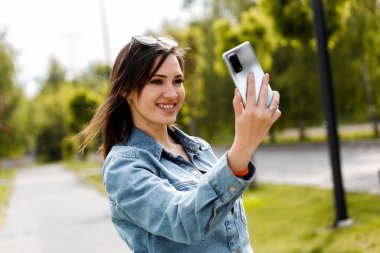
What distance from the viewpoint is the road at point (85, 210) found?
8750 millimetres

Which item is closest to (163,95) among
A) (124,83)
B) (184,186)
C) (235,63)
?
(124,83)

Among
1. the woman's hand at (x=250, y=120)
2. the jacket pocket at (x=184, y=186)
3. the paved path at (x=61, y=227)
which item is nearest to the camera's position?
the woman's hand at (x=250, y=120)

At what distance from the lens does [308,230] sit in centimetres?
649

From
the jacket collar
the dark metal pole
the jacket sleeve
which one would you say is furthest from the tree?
the jacket sleeve

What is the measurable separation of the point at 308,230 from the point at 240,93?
18.0ft

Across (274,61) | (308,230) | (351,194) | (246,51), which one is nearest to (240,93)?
(246,51)

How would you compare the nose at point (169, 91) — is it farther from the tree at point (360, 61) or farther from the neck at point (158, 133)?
the tree at point (360, 61)

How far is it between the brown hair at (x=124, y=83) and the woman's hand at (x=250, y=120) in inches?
16.6

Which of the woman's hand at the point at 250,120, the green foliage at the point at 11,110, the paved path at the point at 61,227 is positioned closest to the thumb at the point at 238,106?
the woman's hand at the point at 250,120

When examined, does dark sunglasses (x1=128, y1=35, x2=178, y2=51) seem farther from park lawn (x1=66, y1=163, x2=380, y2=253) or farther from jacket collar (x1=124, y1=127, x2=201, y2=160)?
park lawn (x1=66, y1=163, x2=380, y2=253)

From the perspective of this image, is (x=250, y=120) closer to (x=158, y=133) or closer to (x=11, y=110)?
(x=158, y=133)

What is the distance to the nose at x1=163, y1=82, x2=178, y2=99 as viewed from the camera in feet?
5.37

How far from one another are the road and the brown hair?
241 inches

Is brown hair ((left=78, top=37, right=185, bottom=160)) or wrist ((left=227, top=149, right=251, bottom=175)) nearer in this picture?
wrist ((left=227, top=149, right=251, bottom=175))
